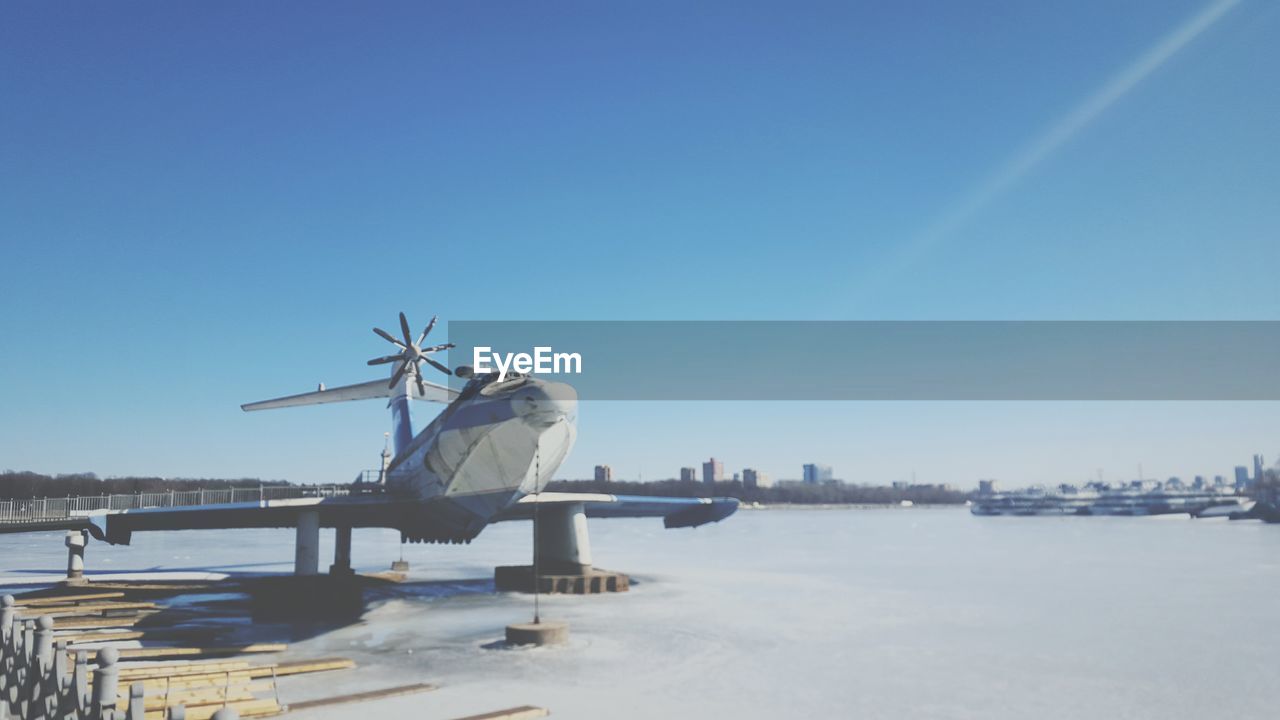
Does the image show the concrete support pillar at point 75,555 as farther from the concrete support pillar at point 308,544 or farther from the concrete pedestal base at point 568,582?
the concrete pedestal base at point 568,582

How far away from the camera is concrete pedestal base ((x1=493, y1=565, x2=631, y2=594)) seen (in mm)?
29031

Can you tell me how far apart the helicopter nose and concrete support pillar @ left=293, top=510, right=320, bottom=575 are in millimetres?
11024

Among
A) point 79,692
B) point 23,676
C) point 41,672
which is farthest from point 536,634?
point 79,692

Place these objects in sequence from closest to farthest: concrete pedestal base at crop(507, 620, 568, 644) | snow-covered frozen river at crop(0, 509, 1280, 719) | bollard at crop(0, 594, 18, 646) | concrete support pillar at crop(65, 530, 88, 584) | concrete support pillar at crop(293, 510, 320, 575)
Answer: bollard at crop(0, 594, 18, 646), snow-covered frozen river at crop(0, 509, 1280, 719), concrete pedestal base at crop(507, 620, 568, 644), concrete support pillar at crop(293, 510, 320, 575), concrete support pillar at crop(65, 530, 88, 584)

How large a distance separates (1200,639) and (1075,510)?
169 metres

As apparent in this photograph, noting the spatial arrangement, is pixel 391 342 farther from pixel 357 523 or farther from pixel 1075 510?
pixel 1075 510

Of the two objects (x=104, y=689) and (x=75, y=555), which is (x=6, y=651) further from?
(x=75, y=555)

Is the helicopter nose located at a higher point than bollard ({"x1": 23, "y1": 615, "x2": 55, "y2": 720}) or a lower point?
higher

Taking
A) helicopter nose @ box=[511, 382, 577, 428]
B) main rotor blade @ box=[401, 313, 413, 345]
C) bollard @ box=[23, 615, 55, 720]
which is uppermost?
main rotor blade @ box=[401, 313, 413, 345]

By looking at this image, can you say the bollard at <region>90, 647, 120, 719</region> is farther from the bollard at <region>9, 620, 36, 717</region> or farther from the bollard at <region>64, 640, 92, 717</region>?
the bollard at <region>9, 620, 36, 717</region>

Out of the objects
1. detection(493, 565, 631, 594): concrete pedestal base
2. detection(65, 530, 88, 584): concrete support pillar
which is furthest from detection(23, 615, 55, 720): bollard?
detection(65, 530, 88, 584): concrete support pillar

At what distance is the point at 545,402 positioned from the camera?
18.8 m

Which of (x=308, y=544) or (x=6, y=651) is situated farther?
(x=308, y=544)

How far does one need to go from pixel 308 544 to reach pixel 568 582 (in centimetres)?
936
